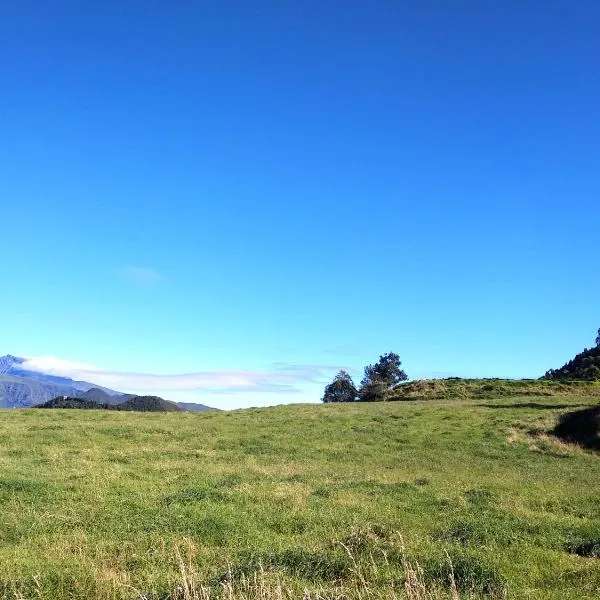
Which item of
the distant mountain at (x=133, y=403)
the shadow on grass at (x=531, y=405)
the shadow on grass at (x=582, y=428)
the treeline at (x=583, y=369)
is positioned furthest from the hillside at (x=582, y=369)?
the distant mountain at (x=133, y=403)

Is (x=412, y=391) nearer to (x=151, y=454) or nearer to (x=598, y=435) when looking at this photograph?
(x=598, y=435)

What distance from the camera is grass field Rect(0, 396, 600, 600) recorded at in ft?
27.5

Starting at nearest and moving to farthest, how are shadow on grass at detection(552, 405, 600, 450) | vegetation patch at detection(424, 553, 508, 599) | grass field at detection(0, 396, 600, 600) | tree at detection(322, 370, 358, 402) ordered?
vegetation patch at detection(424, 553, 508, 599) → grass field at detection(0, 396, 600, 600) → shadow on grass at detection(552, 405, 600, 450) → tree at detection(322, 370, 358, 402)

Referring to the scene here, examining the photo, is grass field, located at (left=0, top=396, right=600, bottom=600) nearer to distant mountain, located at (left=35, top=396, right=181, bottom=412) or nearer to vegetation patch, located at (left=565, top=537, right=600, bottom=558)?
vegetation patch, located at (left=565, top=537, right=600, bottom=558)

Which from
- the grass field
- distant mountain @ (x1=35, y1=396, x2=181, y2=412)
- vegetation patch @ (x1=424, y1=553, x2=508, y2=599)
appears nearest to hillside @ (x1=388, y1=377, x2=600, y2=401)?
distant mountain @ (x1=35, y1=396, x2=181, y2=412)

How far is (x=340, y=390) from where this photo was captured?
11556 centimetres

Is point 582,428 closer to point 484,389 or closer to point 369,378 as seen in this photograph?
point 484,389

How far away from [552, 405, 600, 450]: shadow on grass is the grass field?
1662 millimetres

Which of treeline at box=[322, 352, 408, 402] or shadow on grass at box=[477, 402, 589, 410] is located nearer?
shadow on grass at box=[477, 402, 589, 410]

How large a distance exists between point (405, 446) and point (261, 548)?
19.9 metres

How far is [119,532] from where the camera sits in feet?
36.9

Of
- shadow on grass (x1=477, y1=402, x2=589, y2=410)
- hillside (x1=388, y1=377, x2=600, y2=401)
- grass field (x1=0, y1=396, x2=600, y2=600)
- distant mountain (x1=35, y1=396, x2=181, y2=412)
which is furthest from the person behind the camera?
distant mountain (x1=35, y1=396, x2=181, y2=412)

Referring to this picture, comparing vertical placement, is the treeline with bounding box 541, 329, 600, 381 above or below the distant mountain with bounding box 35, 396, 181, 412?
above

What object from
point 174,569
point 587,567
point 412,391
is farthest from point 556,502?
point 412,391
